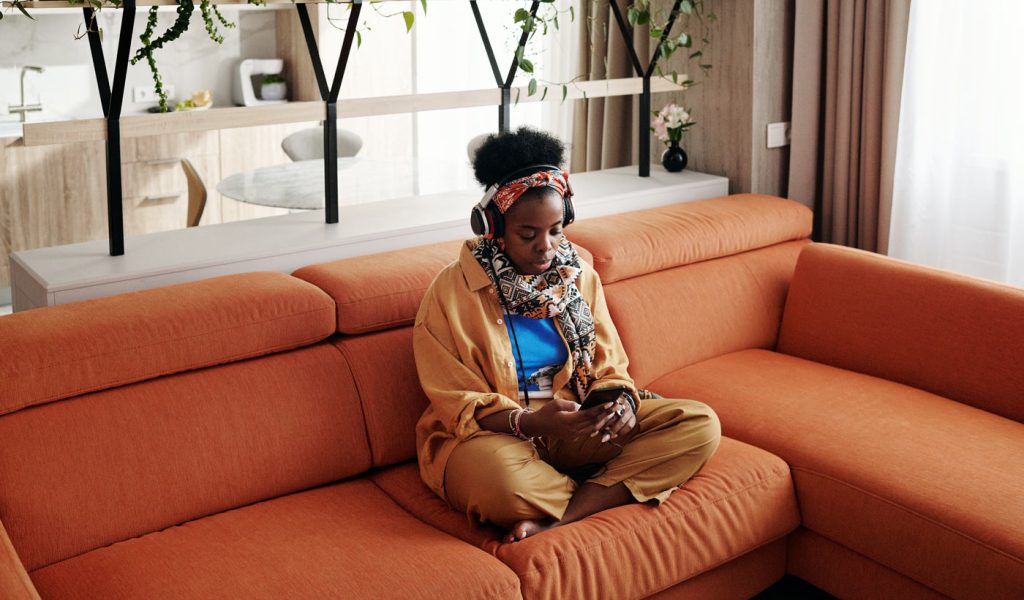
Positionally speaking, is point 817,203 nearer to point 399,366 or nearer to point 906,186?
point 906,186

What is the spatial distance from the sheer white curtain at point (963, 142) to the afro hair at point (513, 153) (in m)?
1.55

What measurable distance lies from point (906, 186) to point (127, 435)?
253 centimetres

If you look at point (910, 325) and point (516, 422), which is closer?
point (516, 422)

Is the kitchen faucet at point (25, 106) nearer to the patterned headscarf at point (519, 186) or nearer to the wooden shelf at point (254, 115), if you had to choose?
the wooden shelf at point (254, 115)

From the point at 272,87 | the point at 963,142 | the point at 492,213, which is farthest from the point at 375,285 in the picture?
the point at 272,87

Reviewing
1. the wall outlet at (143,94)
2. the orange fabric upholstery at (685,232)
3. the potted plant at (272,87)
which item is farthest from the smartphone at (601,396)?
the potted plant at (272,87)

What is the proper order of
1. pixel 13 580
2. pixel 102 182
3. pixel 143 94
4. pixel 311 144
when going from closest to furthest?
pixel 13 580 < pixel 311 144 < pixel 102 182 < pixel 143 94

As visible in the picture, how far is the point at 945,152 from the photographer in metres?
3.31

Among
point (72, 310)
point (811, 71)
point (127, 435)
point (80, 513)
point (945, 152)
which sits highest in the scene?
point (811, 71)

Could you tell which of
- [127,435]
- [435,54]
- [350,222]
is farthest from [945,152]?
[435,54]

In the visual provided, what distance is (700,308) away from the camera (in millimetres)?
3037

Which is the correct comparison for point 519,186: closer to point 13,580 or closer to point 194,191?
point 13,580

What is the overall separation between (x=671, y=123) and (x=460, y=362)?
169 cm

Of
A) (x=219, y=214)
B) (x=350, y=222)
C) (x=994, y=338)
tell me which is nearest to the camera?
(x=994, y=338)
